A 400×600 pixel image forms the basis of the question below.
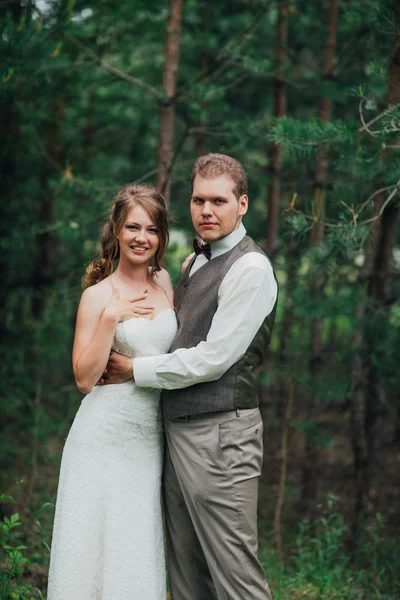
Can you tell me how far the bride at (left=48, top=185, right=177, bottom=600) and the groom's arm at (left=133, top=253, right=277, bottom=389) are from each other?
19 cm

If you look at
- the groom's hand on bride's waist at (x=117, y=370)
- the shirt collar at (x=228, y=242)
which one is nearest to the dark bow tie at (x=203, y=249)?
the shirt collar at (x=228, y=242)

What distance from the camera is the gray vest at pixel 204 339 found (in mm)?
3301

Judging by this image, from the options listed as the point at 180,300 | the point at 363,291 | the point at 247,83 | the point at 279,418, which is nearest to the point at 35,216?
the point at 247,83

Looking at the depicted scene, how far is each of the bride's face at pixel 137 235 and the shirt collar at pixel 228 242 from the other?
0.33m

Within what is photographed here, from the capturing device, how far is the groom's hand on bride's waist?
133 inches

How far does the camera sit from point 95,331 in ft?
11.2

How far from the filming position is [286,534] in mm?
6152

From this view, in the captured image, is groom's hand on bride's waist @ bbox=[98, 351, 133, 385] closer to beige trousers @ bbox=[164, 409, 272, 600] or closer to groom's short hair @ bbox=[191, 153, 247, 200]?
beige trousers @ bbox=[164, 409, 272, 600]

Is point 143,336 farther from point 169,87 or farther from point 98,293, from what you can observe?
point 169,87

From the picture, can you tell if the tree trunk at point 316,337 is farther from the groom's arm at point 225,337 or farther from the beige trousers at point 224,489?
the beige trousers at point 224,489

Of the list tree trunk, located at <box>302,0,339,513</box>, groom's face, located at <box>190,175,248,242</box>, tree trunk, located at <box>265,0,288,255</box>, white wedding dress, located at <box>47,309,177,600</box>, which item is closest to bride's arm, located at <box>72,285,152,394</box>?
white wedding dress, located at <box>47,309,177,600</box>

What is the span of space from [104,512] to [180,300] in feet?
3.66

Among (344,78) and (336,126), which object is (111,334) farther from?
(344,78)

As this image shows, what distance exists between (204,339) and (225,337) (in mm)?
187
